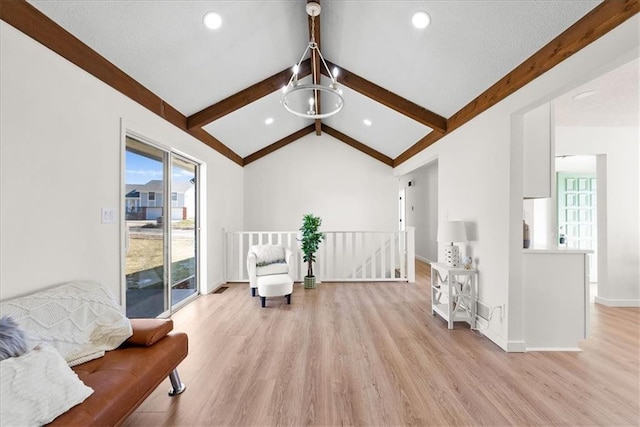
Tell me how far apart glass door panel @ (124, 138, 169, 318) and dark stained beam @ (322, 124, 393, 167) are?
3859mm

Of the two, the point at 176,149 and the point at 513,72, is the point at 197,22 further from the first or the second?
the point at 513,72

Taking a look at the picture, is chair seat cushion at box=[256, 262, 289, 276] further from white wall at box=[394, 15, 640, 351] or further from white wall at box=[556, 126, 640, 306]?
white wall at box=[556, 126, 640, 306]

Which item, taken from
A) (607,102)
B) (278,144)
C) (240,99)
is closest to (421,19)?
(240,99)

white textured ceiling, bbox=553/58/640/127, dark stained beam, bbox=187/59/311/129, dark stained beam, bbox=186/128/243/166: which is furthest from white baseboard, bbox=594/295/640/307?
dark stained beam, bbox=186/128/243/166

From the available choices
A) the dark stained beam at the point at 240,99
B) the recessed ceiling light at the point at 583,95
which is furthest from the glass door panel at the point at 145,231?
the recessed ceiling light at the point at 583,95

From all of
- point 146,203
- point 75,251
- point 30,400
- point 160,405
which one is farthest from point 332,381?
point 146,203

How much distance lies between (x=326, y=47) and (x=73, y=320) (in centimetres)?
357

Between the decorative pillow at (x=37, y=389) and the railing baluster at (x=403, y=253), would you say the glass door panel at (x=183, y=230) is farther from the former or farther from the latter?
the railing baluster at (x=403, y=253)

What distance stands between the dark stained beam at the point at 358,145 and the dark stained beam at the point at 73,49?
150 inches

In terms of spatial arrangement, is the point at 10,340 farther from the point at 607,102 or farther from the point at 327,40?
the point at 607,102

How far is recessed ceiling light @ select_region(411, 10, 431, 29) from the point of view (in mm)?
2350

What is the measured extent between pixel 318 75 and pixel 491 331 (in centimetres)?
375

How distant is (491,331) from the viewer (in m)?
2.80

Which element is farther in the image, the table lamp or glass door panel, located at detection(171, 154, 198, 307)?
glass door panel, located at detection(171, 154, 198, 307)
